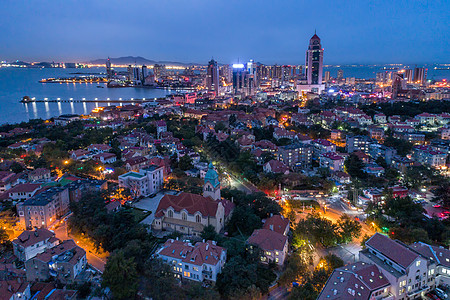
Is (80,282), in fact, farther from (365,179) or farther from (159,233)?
(365,179)

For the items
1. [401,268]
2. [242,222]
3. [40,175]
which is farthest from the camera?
[40,175]

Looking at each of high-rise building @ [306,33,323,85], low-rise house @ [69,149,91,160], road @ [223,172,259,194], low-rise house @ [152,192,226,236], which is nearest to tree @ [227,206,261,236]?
low-rise house @ [152,192,226,236]

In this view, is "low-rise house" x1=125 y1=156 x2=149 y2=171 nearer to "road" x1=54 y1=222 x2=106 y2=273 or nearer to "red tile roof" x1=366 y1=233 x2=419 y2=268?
"road" x1=54 y1=222 x2=106 y2=273

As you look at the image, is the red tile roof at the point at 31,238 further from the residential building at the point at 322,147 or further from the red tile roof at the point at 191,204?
the residential building at the point at 322,147

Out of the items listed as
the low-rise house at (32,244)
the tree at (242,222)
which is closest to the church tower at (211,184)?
the tree at (242,222)

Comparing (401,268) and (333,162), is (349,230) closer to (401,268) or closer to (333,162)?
(401,268)

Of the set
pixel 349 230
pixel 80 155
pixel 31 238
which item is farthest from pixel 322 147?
pixel 31 238
